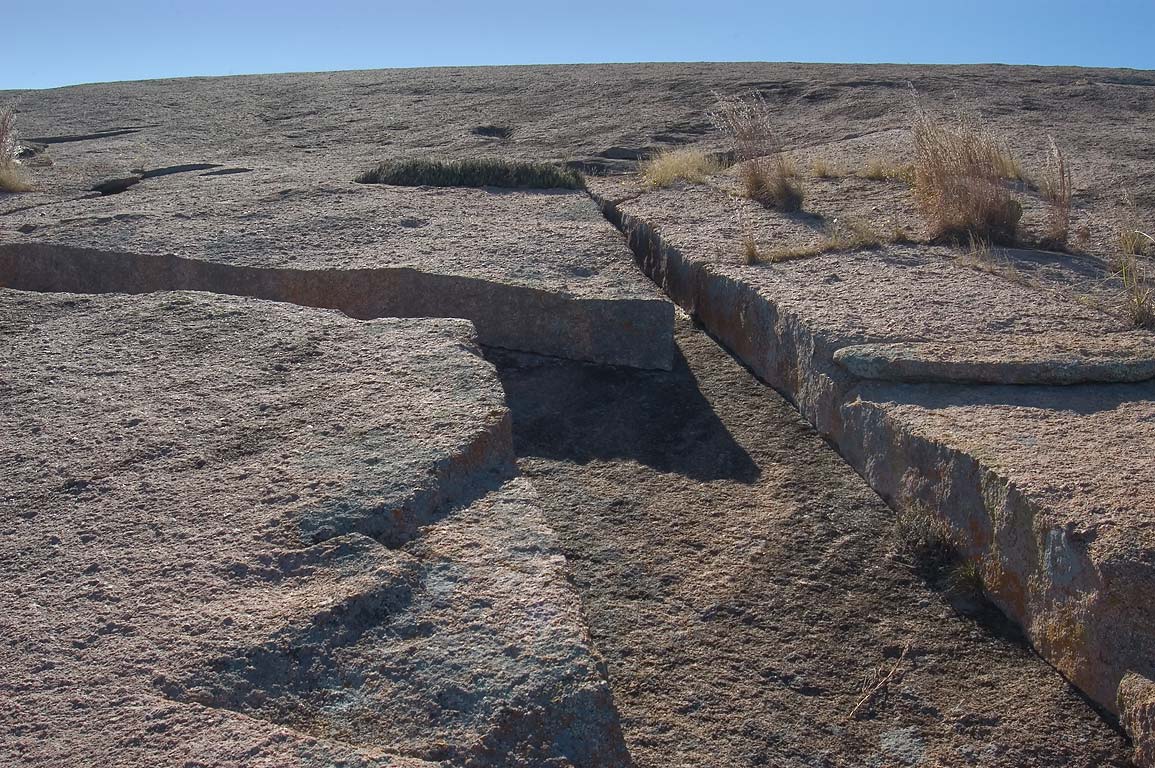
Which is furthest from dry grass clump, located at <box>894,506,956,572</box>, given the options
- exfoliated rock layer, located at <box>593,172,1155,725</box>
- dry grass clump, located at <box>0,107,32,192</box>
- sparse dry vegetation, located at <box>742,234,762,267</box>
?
dry grass clump, located at <box>0,107,32,192</box>

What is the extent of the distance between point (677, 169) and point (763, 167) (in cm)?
63

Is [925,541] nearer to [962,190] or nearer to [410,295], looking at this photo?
[410,295]

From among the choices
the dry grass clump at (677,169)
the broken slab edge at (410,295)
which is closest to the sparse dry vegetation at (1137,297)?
the broken slab edge at (410,295)

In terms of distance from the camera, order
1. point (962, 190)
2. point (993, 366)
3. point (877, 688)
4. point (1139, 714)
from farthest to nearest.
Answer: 1. point (962, 190)
2. point (993, 366)
3. point (877, 688)
4. point (1139, 714)

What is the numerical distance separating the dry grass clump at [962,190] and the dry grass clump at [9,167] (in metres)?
4.09

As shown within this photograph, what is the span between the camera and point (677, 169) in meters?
5.32

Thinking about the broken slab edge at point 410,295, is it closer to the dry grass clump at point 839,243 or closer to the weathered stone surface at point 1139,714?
the dry grass clump at point 839,243

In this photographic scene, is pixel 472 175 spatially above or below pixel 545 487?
above

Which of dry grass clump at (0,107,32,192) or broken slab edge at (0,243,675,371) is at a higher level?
dry grass clump at (0,107,32,192)

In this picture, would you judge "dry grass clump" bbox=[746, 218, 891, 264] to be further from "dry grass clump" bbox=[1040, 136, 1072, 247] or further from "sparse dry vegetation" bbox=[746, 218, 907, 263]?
"dry grass clump" bbox=[1040, 136, 1072, 247]

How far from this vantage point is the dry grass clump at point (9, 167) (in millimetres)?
5109

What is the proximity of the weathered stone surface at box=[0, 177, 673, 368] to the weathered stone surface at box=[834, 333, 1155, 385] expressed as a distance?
817 millimetres

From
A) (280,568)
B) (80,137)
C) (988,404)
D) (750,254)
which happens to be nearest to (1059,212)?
(750,254)

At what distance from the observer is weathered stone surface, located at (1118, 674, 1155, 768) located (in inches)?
66.6
